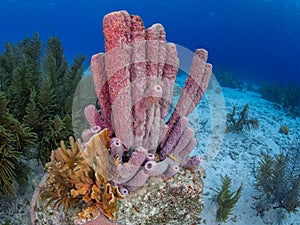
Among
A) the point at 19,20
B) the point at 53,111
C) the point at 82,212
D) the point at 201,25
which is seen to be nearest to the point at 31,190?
the point at 53,111

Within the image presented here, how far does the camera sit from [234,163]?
5.79 metres

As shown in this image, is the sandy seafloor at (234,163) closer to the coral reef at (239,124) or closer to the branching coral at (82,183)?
the coral reef at (239,124)

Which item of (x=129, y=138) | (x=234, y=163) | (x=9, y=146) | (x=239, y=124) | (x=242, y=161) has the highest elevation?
(x=239, y=124)

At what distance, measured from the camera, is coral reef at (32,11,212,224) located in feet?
6.83

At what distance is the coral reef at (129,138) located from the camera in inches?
82.0

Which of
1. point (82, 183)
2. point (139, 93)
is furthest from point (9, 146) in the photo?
point (139, 93)

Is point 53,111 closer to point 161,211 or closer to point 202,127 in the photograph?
point 161,211

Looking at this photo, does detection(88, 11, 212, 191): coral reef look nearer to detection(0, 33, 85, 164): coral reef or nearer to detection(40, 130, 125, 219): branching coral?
detection(40, 130, 125, 219): branching coral

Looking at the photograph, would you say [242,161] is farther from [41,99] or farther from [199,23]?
[199,23]

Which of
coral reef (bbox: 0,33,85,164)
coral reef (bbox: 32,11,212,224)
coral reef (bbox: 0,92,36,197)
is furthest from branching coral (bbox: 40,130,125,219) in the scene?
coral reef (bbox: 0,33,85,164)

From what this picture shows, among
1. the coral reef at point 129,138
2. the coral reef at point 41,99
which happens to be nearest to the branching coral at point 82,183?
the coral reef at point 129,138

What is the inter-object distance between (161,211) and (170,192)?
0.19 m

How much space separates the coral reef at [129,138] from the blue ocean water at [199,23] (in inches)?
1367

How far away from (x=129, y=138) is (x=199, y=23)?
69.0m
